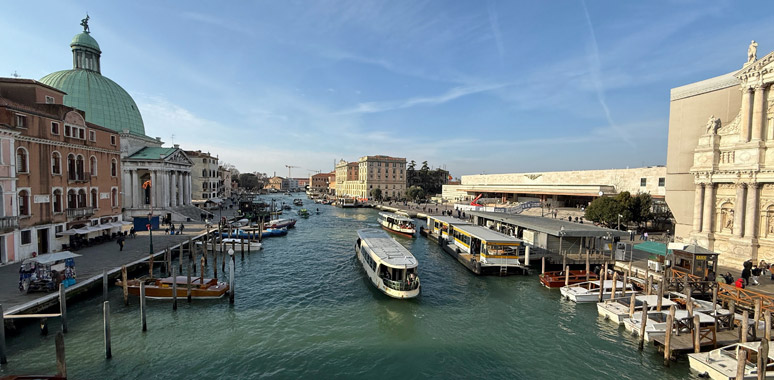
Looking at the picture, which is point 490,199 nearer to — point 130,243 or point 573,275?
point 573,275

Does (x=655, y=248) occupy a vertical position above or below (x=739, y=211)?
below

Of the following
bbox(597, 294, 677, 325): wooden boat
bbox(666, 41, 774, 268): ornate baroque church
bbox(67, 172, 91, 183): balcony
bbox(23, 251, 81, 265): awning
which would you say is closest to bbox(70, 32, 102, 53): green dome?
bbox(67, 172, 91, 183): balcony

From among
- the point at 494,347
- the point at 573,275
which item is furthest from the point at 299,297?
the point at 573,275

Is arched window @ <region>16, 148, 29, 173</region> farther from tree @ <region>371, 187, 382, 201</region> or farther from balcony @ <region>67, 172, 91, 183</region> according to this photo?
tree @ <region>371, 187, 382, 201</region>

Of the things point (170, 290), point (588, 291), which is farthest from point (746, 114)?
point (170, 290)

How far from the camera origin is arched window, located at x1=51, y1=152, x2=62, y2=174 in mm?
27158

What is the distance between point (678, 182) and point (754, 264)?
936cm

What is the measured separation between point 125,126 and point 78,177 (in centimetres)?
2615

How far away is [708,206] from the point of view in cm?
2706

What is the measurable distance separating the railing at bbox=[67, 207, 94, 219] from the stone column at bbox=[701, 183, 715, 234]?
54.4 metres

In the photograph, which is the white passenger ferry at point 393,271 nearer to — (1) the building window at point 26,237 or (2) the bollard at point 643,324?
(2) the bollard at point 643,324

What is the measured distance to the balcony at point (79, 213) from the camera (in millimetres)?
28938

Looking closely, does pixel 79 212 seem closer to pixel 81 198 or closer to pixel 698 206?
pixel 81 198

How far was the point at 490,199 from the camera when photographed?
287ft
